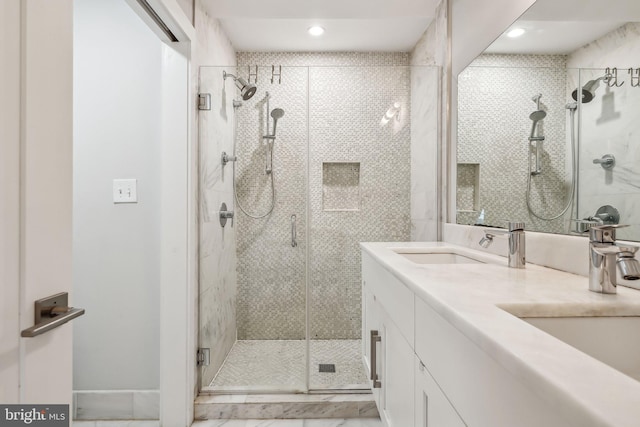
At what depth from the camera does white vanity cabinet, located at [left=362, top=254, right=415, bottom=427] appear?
1.02 metres

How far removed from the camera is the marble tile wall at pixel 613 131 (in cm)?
86

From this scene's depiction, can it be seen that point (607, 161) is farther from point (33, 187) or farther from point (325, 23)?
point (325, 23)

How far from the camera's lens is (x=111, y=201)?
6.10 ft

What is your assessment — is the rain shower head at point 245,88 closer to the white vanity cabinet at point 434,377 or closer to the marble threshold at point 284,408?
the white vanity cabinet at point 434,377

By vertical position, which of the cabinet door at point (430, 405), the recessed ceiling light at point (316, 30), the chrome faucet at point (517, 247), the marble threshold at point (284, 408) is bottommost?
the marble threshold at point (284, 408)

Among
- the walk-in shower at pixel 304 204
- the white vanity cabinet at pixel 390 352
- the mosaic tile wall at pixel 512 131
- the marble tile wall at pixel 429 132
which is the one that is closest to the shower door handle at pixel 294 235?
the walk-in shower at pixel 304 204

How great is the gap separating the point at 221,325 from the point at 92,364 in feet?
2.25

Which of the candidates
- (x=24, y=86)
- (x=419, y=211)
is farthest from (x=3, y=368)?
(x=419, y=211)

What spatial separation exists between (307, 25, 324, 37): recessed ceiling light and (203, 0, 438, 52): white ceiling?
0.12ft

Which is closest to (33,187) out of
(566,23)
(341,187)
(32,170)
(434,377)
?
(32,170)

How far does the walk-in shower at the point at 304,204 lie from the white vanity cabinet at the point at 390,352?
549 millimetres

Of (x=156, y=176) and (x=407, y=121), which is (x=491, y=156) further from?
(x=156, y=176)

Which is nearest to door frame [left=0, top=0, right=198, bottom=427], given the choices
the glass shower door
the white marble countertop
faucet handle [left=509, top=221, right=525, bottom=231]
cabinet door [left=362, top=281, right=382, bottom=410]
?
the white marble countertop

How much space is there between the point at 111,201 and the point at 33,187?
1.27m
